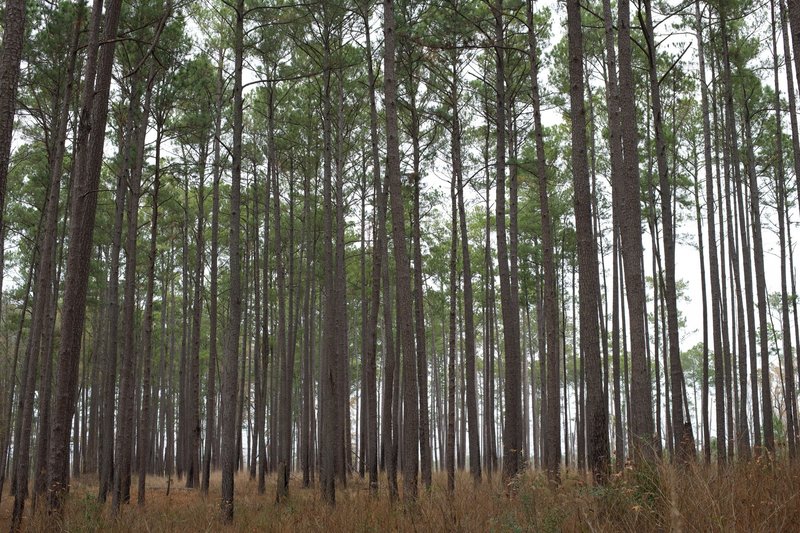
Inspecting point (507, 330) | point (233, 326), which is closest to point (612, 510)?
point (233, 326)

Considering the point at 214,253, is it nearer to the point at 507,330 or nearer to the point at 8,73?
the point at 507,330

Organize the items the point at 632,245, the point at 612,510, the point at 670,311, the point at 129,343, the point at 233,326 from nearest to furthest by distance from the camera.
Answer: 1. the point at 612,510
2. the point at 632,245
3. the point at 233,326
4. the point at 670,311
5. the point at 129,343

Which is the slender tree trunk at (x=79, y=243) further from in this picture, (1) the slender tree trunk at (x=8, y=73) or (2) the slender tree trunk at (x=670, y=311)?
(2) the slender tree trunk at (x=670, y=311)

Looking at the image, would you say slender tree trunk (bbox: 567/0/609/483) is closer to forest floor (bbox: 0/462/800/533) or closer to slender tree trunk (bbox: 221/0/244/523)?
forest floor (bbox: 0/462/800/533)

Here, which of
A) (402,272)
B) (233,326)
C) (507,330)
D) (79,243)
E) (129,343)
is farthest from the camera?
(507,330)

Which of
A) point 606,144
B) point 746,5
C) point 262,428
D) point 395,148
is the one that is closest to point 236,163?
point 395,148

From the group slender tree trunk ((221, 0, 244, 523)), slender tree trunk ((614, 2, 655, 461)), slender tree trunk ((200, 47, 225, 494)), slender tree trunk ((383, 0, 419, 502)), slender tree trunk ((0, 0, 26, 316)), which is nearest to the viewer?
slender tree trunk ((0, 0, 26, 316))

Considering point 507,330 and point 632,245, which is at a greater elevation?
point 632,245

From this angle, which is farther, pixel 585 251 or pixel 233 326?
pixel 233 326

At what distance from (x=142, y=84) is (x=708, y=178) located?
11.5 metres

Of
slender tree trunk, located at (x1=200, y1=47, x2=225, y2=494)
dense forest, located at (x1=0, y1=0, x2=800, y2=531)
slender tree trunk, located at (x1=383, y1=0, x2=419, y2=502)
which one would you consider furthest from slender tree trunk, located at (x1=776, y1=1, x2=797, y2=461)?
slender tree trunk, located at (x1=200, y1=47, x2=225, y2=494)

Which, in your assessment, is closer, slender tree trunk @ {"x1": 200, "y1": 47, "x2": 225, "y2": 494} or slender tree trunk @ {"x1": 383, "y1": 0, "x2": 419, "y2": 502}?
slender tree trunk @ {"x1": 383, "y1": 0, "x2": 419, "y2": 502}

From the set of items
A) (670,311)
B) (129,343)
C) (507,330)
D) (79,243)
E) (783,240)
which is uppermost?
(783,240)

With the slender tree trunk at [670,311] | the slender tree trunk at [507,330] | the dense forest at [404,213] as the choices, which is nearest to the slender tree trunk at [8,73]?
the dense forest at [404,213]
